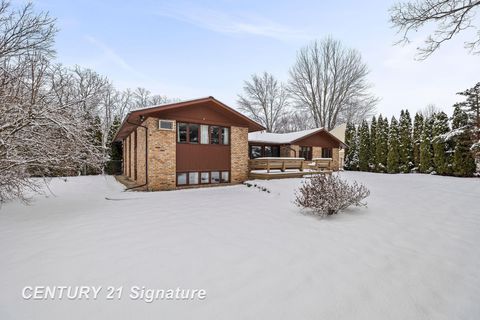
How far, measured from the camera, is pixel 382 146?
22.6 meters

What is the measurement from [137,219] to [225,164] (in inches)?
279

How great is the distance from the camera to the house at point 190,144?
416 inches

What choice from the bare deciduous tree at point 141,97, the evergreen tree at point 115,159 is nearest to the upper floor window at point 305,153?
the evergreen tree at point 115,159

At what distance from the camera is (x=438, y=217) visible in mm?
6297

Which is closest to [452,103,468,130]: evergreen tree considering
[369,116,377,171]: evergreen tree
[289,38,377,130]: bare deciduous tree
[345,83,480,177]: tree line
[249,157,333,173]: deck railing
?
[345,83,480,177]: tree line

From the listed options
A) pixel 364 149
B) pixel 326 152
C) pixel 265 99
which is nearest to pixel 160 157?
pixel 326 152

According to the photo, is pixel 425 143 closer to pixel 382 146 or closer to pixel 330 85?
pixel 382 146

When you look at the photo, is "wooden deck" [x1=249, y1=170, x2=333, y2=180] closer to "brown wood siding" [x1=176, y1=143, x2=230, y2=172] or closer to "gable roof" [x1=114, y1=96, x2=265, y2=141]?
"brown wood siding" [x1=176, y1=143, x2=230, y2=172]

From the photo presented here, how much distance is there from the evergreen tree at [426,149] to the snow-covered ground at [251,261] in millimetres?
14343

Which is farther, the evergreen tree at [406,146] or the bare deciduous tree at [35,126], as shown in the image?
the evergreen tree at [406,146]

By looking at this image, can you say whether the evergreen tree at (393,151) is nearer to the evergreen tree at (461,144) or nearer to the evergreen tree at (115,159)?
the evergreen tree at (461,144)

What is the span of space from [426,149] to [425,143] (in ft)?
1.66

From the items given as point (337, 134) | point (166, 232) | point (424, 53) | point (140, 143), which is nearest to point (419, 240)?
point (166, 232)

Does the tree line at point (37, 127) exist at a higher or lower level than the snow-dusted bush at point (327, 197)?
higher
